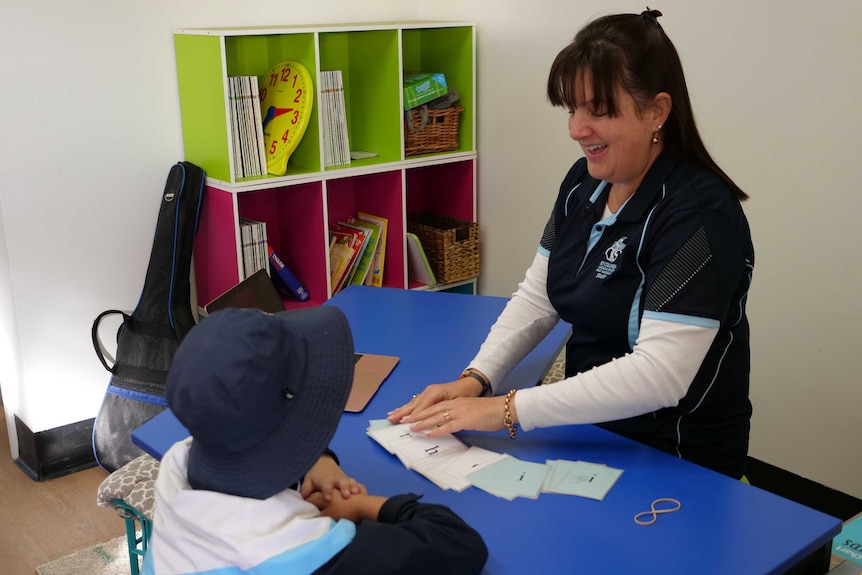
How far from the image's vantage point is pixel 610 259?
5.42 ft

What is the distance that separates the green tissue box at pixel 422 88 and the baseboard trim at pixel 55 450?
1.73 meters

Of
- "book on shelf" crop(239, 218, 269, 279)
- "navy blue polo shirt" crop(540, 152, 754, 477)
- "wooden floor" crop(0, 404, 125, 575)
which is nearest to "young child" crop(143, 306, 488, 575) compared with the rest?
"navy blue polo shirt" crop(540, 152, 754, 477)

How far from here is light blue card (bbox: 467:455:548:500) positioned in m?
1.41

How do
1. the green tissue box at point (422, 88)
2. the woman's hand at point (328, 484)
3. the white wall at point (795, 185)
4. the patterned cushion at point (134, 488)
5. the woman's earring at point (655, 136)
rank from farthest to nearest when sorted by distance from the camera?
the green tissue box at point (422, 88) < the white wall at point (795, 185) < the patterned cushion at point (134, 488) < the woman's earring at point (655, 136) < the woman's hand at point (328, 484)

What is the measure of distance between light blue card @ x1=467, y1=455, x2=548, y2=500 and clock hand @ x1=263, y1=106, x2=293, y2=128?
2.06 metres

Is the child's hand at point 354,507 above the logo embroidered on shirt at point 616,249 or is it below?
below

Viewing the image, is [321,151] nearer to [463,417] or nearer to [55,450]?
[55,450]

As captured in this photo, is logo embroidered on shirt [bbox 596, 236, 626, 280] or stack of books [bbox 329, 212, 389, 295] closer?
logo embroidered on shirt [bbox 596, 236, 626, 280]

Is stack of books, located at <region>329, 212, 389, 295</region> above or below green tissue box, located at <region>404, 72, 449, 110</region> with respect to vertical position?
below

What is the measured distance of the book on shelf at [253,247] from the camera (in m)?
3.16

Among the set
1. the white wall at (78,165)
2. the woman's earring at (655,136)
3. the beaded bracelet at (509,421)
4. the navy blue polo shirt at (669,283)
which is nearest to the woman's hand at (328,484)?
the beaded bracelet at (509,421)

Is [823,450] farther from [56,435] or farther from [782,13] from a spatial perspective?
[56,435]

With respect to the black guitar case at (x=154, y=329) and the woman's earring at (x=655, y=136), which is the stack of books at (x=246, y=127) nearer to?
the black guitar case at (x=154, y=329)

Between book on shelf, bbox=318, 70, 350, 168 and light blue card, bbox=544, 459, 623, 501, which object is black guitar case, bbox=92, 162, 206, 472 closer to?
book on shelf, bbox=318, 70, 350, 168
